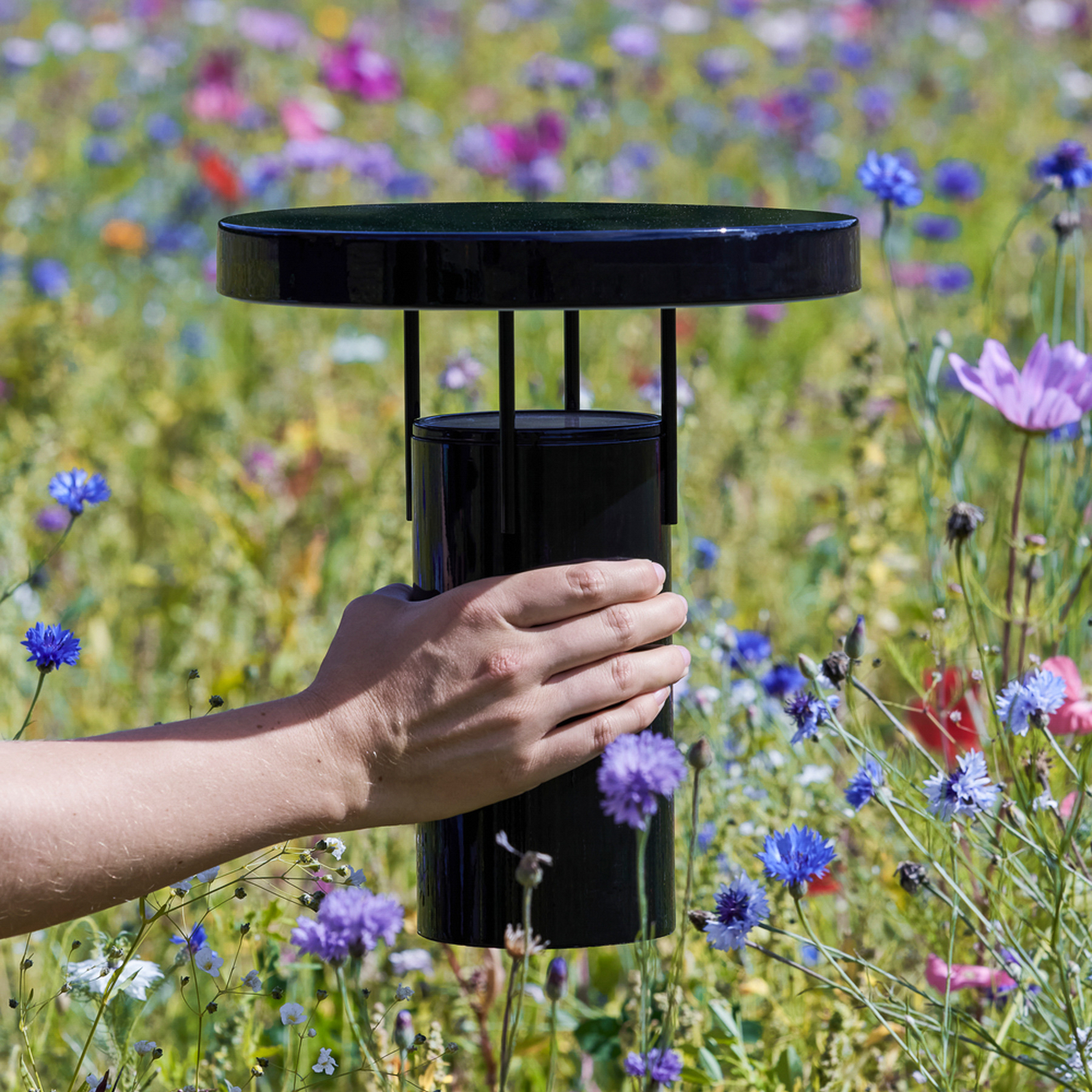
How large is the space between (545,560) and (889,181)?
2.03ft

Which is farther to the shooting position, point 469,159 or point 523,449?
point 469,159

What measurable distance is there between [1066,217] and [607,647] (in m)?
0.84

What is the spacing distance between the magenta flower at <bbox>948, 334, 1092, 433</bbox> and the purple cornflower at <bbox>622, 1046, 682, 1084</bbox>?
542 mm

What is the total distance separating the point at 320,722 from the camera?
2.99 feet

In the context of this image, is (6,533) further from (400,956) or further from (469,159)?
(469,159)

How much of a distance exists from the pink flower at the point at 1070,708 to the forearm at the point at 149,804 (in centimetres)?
55

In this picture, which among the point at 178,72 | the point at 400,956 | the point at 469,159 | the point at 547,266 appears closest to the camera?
the point at 547,266

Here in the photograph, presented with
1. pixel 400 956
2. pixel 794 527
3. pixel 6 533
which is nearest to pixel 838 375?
pixel 794 527

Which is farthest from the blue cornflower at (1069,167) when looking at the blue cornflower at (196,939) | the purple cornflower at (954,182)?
the purple cornflower at (954,182)

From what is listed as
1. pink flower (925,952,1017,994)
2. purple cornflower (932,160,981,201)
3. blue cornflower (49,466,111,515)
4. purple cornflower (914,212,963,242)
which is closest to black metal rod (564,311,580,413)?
blue cornflower (49,466,111,515)

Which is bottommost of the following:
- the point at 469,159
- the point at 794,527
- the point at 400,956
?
the point at 400,956

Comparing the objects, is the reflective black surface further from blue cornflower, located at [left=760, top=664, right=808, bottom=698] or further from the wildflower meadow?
blue cornflower, located at [left=760, top=664, right=808, bottom=698]

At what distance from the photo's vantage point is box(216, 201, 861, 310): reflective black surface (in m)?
0.84

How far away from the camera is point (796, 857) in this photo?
915 mm
